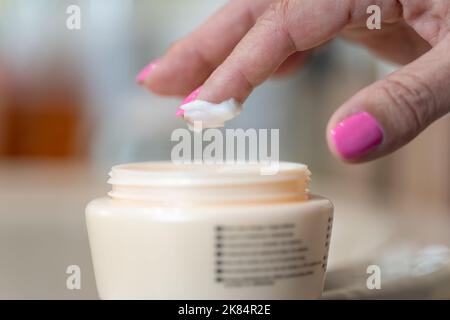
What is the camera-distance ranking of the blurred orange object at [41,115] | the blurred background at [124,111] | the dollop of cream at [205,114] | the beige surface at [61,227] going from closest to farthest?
the dollop of cream at [205,114]
the beige surface at [61,227]
the blurred background at [124,111]
the blurred orange object at [41,115]

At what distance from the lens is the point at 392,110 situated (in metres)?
0.43

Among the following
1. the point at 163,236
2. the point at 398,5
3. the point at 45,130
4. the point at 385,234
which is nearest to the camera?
the point at 163,236

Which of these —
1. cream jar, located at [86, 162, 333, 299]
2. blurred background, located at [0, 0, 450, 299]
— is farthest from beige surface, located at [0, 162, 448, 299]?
cream jar, located at [86, 162, 333, 299]

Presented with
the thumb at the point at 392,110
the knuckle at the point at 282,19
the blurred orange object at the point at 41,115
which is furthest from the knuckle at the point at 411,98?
the blurred orange object at the point at 41,115

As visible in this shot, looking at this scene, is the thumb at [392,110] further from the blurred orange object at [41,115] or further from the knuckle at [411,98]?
the blurred orange object at [41,115]

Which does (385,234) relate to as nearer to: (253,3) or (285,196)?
(253,3)

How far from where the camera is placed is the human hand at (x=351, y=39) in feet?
1.39

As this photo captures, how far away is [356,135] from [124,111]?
1.34 m

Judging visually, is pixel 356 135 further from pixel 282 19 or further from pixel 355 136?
pixel 282 19

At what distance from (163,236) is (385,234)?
0.60m

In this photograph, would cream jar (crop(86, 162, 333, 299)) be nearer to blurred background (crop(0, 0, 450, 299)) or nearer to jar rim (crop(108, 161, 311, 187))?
jar rim (crop(108, 161, 311, 187))

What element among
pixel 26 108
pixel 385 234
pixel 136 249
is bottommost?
pixel 385 234

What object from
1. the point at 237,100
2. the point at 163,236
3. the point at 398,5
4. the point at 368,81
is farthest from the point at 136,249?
the point at 368,81
